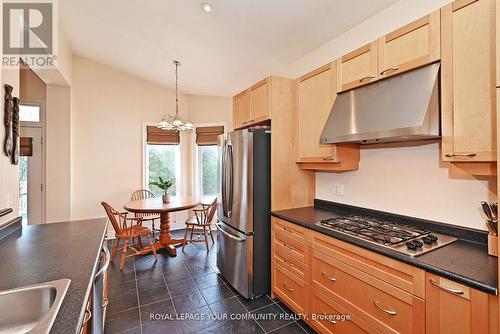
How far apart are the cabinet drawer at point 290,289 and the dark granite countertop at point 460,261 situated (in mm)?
652

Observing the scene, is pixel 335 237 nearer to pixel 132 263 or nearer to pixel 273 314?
pixel 273 314

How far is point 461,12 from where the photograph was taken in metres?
1.28

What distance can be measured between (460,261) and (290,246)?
1164 mm

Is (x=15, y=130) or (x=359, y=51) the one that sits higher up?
(x=359, y=51)

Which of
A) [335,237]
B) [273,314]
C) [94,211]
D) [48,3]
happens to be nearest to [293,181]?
[335,237]

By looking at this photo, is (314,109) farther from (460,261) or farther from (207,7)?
(460,261)

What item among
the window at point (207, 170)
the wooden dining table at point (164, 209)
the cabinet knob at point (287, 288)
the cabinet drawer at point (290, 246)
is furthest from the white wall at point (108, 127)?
the cabinet knob at point (287, 288)

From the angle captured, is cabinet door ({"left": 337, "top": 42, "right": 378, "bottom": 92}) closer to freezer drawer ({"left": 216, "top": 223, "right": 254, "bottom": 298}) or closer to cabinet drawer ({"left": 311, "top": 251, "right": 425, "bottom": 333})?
cabinet drawer ({"left": 311, "top": 251, "right": 425, "bottom": 333})

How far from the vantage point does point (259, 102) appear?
2.52 metres

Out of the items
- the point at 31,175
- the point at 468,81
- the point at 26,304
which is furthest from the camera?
the point at 31,175

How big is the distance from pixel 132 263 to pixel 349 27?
380 centimetres

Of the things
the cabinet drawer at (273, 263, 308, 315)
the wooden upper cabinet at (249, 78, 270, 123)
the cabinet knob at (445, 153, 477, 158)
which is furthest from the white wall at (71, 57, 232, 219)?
the cabinet knob at (445, 153, 477, 158)

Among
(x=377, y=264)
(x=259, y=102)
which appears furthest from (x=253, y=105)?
(x=377, y=264)

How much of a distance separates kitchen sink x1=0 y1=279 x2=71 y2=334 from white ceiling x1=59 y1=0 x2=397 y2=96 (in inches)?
93.4
